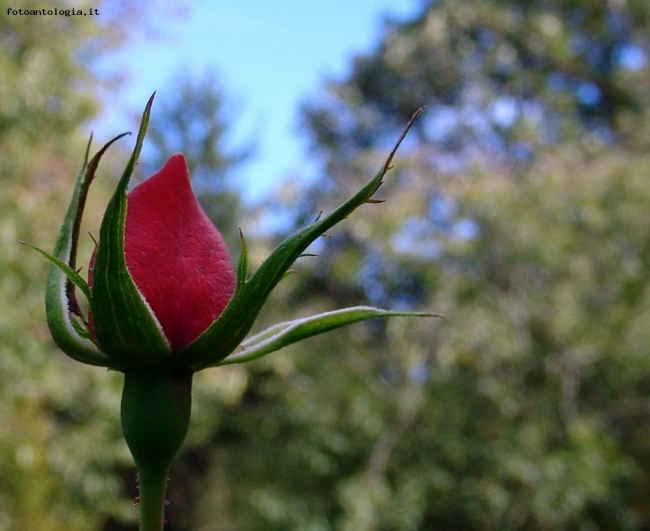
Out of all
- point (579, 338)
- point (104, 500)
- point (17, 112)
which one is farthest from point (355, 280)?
point (17, 112)

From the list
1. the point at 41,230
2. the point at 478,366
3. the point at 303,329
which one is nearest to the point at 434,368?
the point at 478,366

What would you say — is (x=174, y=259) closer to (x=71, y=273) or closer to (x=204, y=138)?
(x=71, y=273)

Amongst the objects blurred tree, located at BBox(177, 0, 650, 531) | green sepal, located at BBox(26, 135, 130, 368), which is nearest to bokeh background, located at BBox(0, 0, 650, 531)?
blurred tree, located at BBox(177, 0, 650, 531)

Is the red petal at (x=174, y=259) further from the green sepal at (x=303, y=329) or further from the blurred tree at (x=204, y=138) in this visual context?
the blurred tree at (x=204, y=138)

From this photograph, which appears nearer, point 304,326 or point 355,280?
point 304,326

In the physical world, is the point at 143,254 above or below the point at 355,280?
below

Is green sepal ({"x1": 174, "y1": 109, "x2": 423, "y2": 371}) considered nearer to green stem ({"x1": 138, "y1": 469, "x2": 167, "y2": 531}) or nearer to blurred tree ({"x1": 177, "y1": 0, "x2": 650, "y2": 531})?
green stem ({"x1": 138, "y1": 469, "x2": 167, "y2": 531})

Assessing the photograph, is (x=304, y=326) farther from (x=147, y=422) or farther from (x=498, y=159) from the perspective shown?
(x=498, y=159)

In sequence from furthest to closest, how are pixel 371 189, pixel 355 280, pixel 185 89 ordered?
1. pixel 185 89
2. pixel 355 280
3. pixel 371 189
